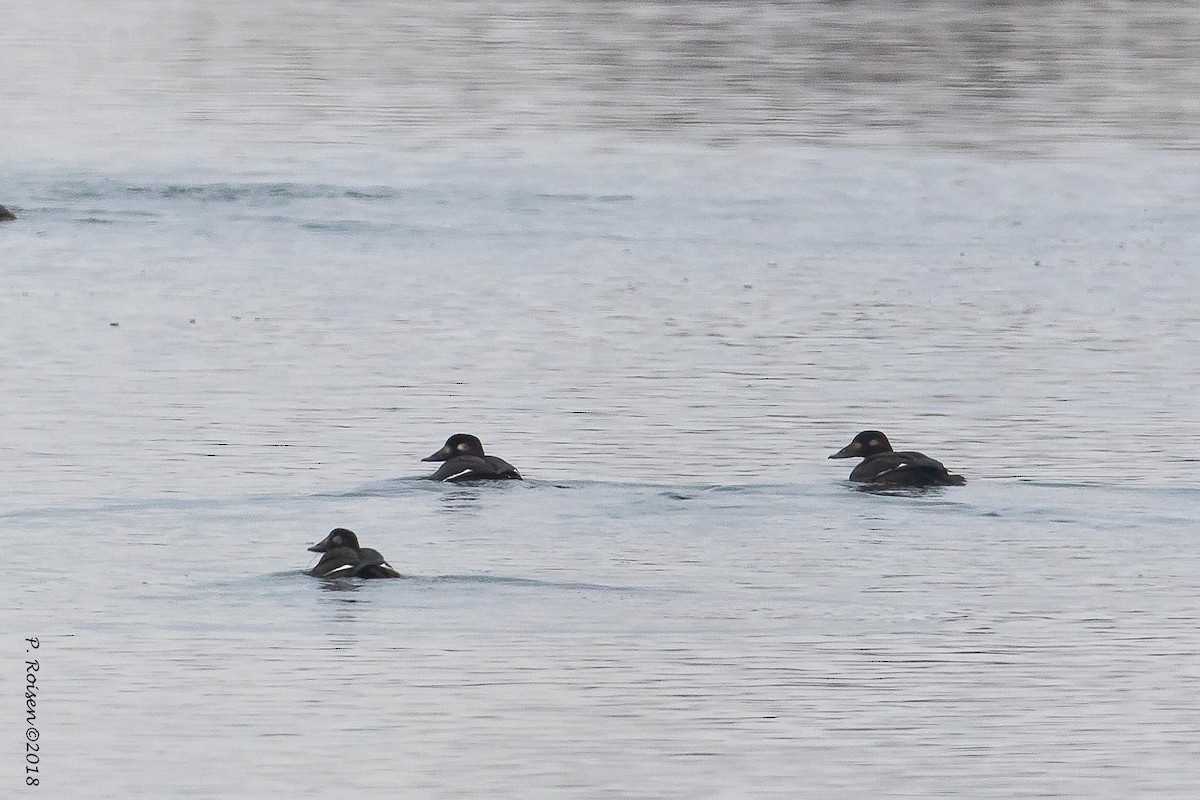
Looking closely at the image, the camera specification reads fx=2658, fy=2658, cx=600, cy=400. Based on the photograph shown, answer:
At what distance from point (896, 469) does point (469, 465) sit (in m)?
2.33

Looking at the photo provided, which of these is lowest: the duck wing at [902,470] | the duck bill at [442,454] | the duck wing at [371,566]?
the duck wing at [371,566]

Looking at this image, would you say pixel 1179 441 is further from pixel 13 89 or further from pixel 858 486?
pixel 13 89

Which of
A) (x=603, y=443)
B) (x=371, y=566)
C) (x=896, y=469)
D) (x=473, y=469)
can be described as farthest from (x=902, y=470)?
(x=371, y=566)

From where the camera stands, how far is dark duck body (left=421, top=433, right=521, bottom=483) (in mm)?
14531

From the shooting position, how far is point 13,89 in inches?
1538

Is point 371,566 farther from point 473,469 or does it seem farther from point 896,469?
point 896,469

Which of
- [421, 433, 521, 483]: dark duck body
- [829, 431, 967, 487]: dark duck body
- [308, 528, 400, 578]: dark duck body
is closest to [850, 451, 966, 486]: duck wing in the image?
[829, 431, 967, 487]: dark duck body

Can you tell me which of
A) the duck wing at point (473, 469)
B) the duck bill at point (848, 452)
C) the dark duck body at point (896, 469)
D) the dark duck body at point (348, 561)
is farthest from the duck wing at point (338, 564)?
the duck bill at point (848, 452)

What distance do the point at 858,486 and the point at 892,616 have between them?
2.76m

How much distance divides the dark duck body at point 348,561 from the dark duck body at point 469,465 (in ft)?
6.46

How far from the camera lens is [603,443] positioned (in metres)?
16.0

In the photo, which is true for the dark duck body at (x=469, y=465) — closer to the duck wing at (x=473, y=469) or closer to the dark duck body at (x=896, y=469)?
the duck wing at (x=473, y=469)

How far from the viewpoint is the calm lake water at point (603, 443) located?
1026cm

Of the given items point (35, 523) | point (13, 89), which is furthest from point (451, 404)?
point (13, 89)
